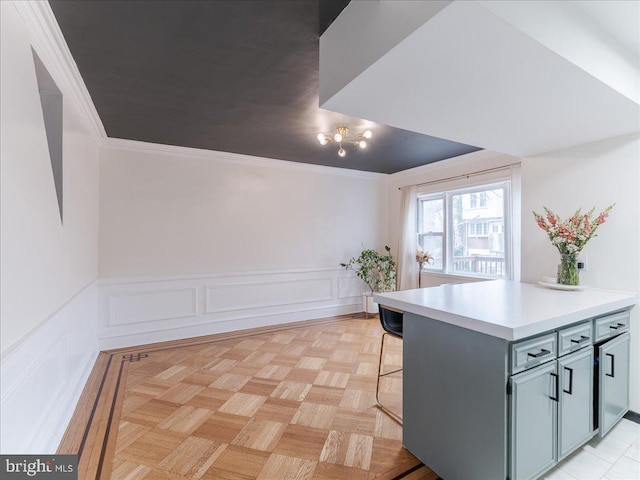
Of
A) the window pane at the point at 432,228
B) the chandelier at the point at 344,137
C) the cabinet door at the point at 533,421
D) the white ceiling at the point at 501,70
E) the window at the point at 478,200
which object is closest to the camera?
the white ceiling at the point at 501,70

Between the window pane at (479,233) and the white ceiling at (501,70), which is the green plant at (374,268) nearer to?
the window pane at (479,233)

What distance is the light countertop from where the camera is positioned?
135 cm

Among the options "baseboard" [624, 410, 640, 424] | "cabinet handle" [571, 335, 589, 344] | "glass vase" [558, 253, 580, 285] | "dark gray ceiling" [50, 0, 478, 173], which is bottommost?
"baseboard" [624, 410, 640, 424]

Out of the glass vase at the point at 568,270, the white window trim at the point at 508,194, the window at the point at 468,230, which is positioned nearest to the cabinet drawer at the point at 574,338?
the glass vase at the point at 568,270

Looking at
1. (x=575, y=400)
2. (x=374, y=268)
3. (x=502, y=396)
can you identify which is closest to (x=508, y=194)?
(x=374, y=268)

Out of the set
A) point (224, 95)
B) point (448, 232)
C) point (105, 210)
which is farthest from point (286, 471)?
point (448, 232)

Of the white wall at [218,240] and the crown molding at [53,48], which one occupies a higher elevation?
the crown molding at [53,48]

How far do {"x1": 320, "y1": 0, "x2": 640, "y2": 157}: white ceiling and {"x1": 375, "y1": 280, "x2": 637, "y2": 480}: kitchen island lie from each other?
1154mm

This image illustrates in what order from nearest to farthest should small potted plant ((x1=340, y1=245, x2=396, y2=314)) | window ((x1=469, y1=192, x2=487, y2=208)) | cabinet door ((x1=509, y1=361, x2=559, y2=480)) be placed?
cabinet door ((x1=509, y1=361, x2=559, y2=480)), window ((x1=469, y1=192, x2=487, y2=208)), small potted plant ((x1=340, y1=245, x2=396, y2=314))

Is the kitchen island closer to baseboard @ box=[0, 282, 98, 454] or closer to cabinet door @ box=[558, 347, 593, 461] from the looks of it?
cabinet door @ box=[558, 347, 593, 461]

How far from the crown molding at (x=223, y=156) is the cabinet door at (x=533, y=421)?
3.90 m

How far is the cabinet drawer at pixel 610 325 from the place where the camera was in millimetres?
1815

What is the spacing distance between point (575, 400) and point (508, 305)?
63 centimetres

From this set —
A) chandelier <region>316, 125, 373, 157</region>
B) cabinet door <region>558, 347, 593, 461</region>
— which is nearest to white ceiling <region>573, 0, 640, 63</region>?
cabinet door <region>558, 347, 593, 461</region>
